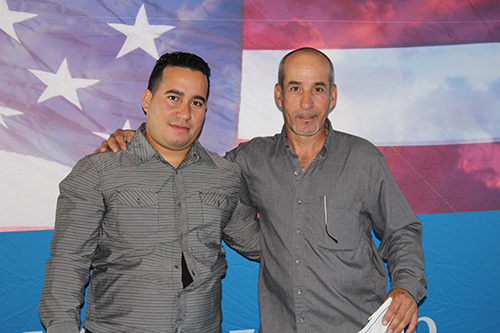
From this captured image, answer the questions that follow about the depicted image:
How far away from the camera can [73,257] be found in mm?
1431

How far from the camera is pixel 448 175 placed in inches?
92.7

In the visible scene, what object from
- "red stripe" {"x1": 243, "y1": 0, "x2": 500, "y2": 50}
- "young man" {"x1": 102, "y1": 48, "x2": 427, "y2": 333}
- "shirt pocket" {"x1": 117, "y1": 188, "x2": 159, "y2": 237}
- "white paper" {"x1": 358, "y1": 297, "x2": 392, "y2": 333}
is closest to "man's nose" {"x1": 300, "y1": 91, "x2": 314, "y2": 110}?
"young man" {"x1": 102, "y1": 48, "x2": 427, "y2": 333}

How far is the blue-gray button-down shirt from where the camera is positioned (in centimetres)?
161

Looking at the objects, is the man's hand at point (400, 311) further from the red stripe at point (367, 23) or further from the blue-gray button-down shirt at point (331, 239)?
the red stripe at point (367, 23)

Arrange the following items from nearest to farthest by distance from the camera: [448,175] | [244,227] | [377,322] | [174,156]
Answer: [377,322]
[174,156]
[244,227]
[448,175]

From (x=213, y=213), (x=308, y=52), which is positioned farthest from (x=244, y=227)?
(x=308, y=52)

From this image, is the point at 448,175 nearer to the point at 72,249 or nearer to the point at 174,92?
the point at 174,92

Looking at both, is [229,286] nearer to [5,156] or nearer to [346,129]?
[346,129]

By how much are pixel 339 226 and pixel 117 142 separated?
1.03 m

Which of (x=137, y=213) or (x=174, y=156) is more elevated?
(x=174, y=156)

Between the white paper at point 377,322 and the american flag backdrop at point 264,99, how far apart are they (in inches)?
36.2

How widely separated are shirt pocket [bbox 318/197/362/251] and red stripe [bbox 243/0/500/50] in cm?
106

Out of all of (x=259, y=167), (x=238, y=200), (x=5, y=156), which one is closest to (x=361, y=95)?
(x=259, y=167)

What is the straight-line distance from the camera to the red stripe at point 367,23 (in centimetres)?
223
